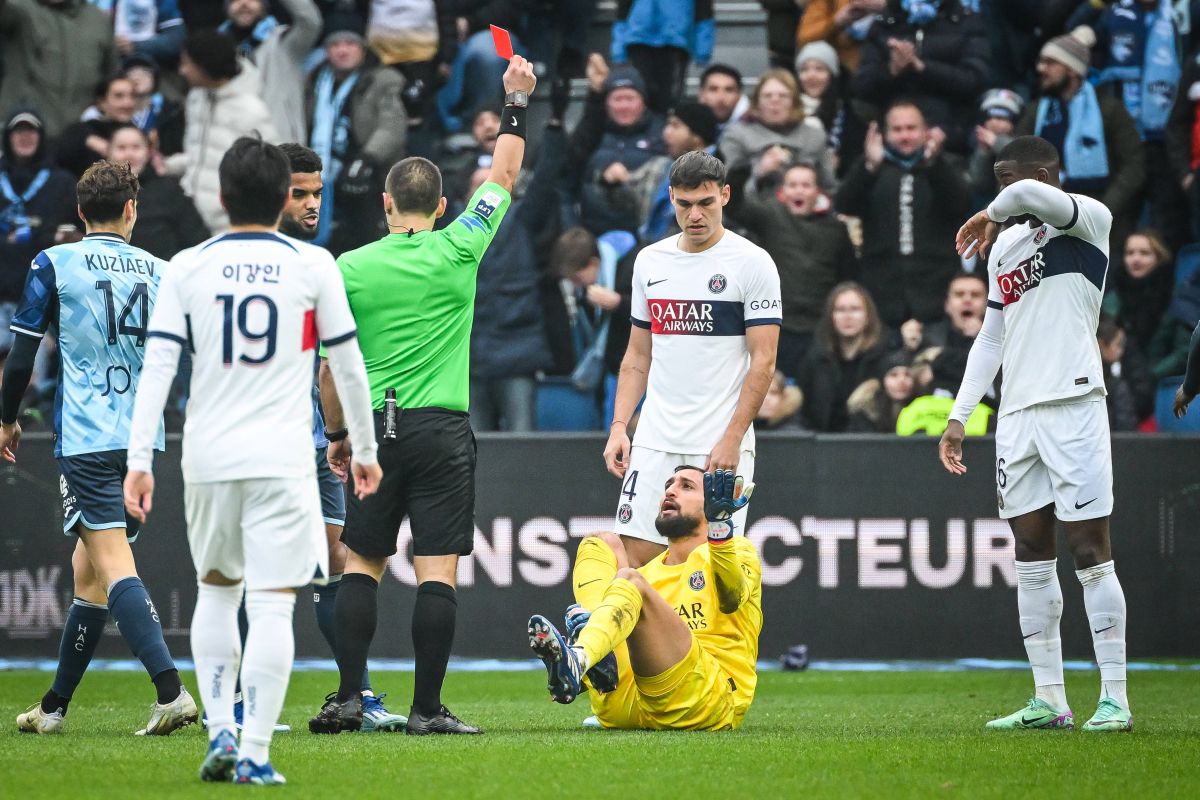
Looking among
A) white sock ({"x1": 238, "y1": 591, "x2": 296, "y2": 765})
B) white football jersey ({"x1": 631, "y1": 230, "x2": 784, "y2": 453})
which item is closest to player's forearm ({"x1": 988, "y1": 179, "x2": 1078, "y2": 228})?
white football jersey ({"x1": 631, "y1": 230, "x2": 784, "y2": 453})

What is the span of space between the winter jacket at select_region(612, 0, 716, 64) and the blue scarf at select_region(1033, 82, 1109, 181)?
334 centimetres

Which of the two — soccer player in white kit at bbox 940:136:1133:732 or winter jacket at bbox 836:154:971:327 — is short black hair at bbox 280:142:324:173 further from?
winter jacket at bbox 836:154:971:327

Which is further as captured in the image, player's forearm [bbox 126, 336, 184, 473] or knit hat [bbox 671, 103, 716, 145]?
knit hat [bbox 671, 103, 716, 145]

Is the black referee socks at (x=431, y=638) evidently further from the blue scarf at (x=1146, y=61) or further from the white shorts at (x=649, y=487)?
the blue scarf at (x=1146, y=61)

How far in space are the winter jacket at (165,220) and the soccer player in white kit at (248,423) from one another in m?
8.89

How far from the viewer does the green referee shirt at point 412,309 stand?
295 inches

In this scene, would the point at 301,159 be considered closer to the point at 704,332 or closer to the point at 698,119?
the point at 704,332

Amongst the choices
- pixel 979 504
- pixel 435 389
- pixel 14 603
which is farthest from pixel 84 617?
pixel 979 504

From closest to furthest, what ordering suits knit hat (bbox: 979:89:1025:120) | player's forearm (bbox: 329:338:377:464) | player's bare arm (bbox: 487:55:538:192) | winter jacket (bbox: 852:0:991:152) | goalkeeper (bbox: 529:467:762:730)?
player's forearm (bbox: 329:338:377:464)
goalkeeper (bbox: 529:467:762:730)
player's bare arm (bbox: 487:55:538:192)
knit hat (bbox: 979:89:1025:120)
winter jacket (bbox: 852:0:991:152)

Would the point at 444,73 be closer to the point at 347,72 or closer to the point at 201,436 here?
the point at 347,72

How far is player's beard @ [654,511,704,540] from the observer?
7.75 meters

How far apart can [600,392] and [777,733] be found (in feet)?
21.8

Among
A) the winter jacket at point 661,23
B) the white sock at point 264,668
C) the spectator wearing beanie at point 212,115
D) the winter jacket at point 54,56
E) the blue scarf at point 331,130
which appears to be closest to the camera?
the white sock at point 264,668

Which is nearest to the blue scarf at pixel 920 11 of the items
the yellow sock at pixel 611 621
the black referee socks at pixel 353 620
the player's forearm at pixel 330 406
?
the player's forearm at pixel 330 406
